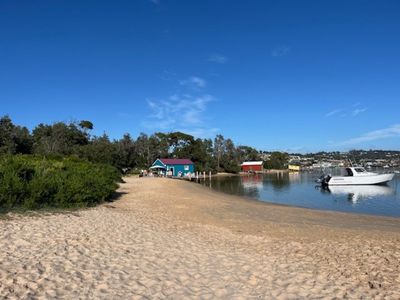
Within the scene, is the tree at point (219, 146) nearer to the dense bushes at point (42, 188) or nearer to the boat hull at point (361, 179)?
the boat hull at point (361, 179)

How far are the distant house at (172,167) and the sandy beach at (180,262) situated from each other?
69598 millimetres

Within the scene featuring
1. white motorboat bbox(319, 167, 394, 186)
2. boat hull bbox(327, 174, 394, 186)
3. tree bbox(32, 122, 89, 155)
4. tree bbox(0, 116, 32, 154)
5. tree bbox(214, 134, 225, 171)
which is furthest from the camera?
tree bbox(214, 134, 225, 171)

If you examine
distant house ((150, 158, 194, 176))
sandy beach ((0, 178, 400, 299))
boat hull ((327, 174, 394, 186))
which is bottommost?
sandy beach ((0, 178, 400, 299))

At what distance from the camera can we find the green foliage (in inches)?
6069

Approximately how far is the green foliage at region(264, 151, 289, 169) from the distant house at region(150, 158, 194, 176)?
72.3 metres

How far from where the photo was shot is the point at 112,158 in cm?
7106

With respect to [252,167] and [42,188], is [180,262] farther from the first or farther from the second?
[252,167]

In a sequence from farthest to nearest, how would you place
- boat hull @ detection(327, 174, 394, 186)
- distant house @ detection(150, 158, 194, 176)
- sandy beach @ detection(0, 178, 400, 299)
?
distant house @ detection(150, 158, 194, 176), boat hull @ detection(327, 174, 394, 186), sandy beach @ detection(0, 178, 400, 299)

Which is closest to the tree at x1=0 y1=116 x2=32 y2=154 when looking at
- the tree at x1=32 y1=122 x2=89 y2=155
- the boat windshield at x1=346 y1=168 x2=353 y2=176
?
the tree at x1=32 y1=122 x2=89 y2=155

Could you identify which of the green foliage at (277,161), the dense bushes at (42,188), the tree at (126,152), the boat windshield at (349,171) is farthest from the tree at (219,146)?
the dense bushes at (42,188)

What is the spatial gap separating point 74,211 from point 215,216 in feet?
21.9

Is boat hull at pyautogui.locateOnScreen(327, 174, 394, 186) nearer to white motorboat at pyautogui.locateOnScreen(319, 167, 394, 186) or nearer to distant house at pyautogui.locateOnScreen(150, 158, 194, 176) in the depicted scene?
white motorboat at pyautogui.locateOnScreen(319, 167, 394, 186)

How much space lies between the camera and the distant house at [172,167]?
8344 cm

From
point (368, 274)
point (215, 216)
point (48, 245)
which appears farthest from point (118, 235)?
point (215, 216)
